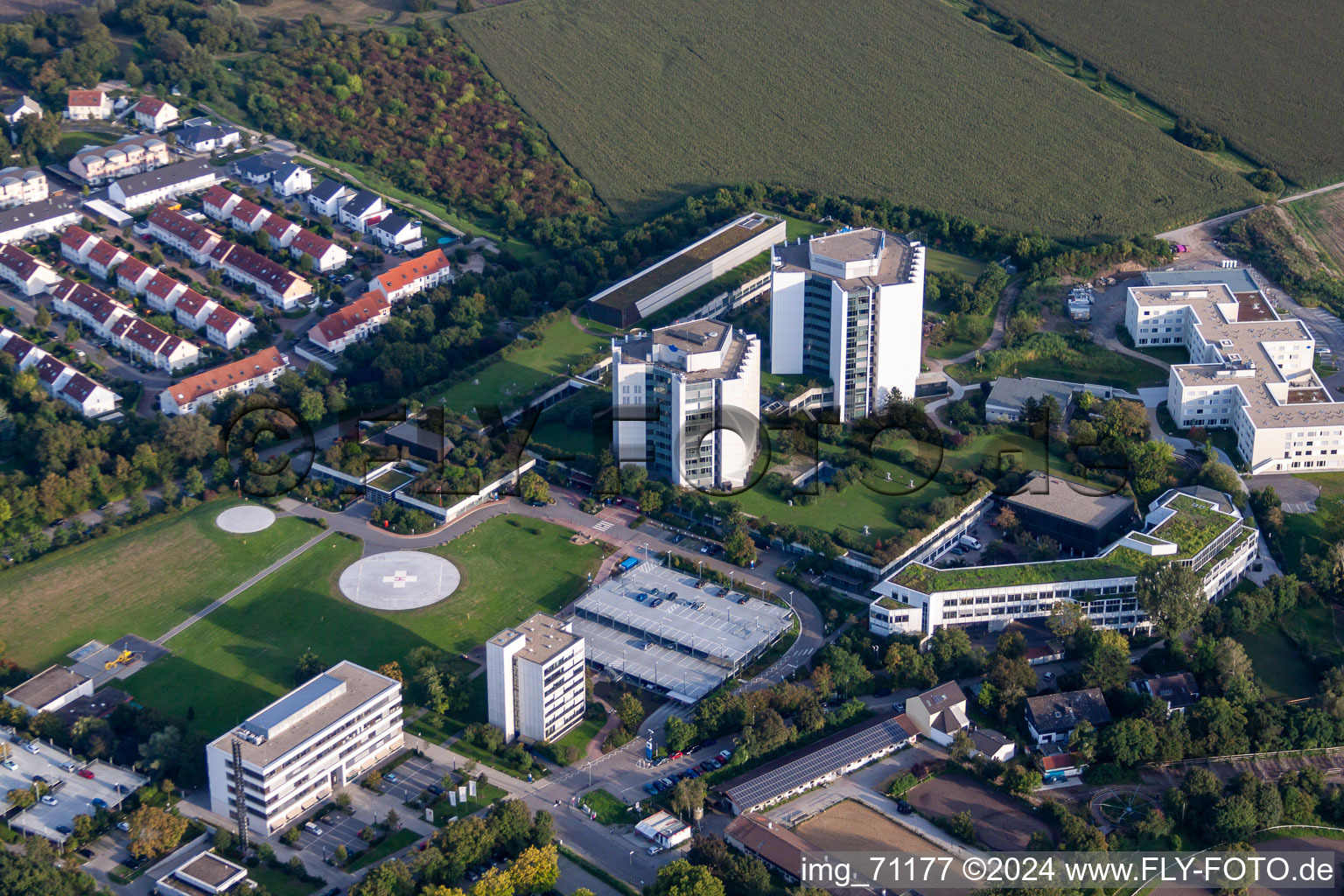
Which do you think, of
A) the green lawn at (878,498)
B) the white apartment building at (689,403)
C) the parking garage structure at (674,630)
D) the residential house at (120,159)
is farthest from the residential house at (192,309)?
the green lawn at (878,498)

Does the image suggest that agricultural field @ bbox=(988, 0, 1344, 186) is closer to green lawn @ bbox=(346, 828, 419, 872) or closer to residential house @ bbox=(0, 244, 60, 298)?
Answer: residential house @ bbox=(0, 244, 60, 298)

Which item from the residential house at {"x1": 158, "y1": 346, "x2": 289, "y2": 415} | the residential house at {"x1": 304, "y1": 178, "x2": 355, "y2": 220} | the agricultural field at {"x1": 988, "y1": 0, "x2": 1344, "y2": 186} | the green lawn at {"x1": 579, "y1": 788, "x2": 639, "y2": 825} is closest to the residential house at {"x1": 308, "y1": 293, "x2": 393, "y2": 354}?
the residential house at {"x1": 158, "y1": 346, "x2": 289, "y2": 415}

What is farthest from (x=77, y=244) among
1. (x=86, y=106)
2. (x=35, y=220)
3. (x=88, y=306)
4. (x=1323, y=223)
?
(x=1323, y=223)

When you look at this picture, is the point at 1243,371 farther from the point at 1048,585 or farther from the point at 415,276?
the point at 415,276

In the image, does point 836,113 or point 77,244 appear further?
point 836,113

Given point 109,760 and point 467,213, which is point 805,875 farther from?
point 467,213

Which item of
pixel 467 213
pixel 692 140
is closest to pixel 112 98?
pixel 467 213
